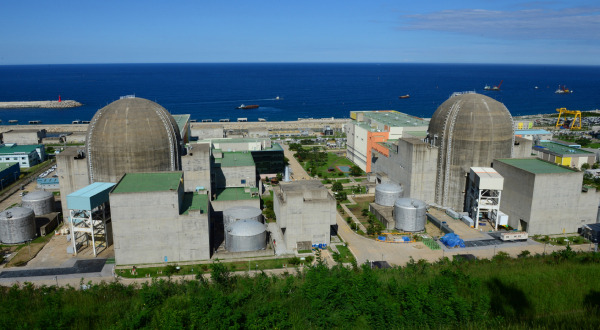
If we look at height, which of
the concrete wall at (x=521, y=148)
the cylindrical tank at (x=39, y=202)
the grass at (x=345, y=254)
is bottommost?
the grass at (x=345, y=254)

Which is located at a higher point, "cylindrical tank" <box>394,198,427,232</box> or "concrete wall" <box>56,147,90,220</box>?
"concrete wall" <box>56,147,90,220</box>

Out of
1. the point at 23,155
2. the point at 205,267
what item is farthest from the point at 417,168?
the point at 23,155

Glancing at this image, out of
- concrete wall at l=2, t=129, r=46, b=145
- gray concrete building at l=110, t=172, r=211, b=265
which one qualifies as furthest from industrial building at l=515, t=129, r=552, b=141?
concrete wall at l=2, t=129, r=46, b=145

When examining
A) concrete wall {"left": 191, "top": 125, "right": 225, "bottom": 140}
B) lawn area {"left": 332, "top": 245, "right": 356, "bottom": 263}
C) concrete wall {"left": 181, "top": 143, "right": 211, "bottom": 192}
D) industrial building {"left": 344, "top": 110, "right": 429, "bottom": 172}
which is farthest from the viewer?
concrete wall {"left": 191, "top": 125, "right": 225, "bottom": 140}

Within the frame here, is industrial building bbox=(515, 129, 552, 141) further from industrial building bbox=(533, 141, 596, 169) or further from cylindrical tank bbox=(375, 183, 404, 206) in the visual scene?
cylindrical tank bbox=(375, 183, 404, 206)

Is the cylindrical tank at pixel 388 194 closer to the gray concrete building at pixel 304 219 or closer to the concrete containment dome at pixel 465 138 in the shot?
the concrete containment dome at pixel 465 138

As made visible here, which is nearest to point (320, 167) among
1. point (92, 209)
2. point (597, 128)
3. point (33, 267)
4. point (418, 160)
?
point (418, 160)

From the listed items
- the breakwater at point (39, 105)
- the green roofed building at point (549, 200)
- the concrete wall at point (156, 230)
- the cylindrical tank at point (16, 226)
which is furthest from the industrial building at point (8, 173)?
the breakwater at point (39, 105)
